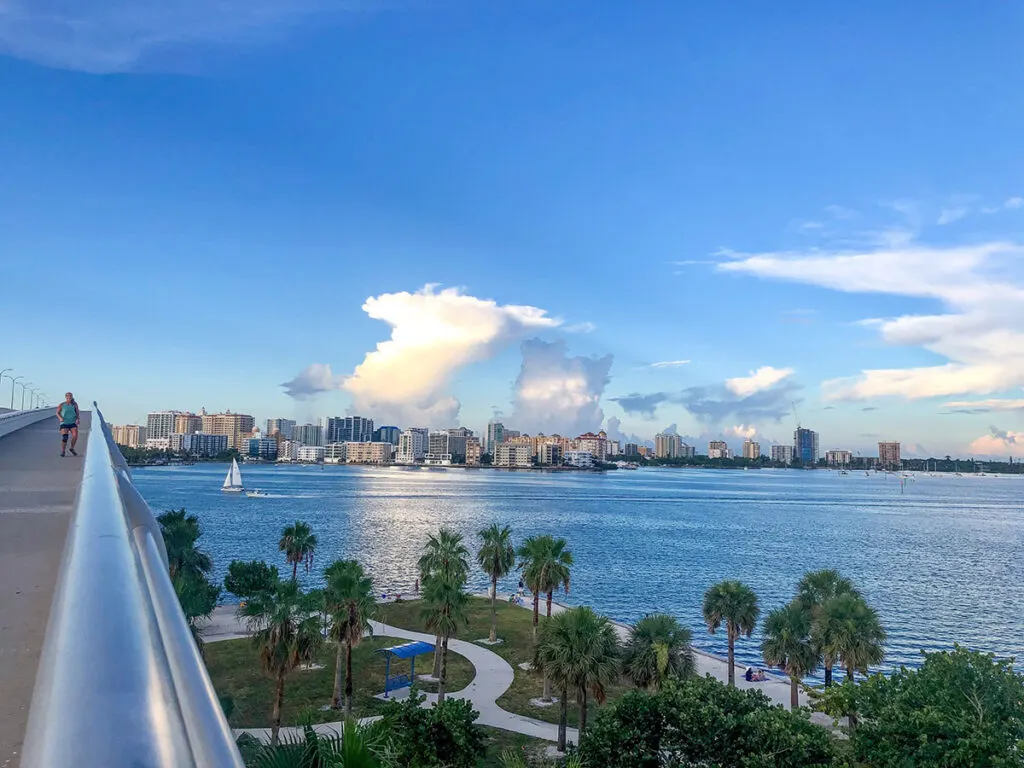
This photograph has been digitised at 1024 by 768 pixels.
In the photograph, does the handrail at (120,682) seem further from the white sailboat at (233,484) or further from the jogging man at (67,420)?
the white sailboat at (233,484)

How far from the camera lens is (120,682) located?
125 cm

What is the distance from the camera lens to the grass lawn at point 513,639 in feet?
103

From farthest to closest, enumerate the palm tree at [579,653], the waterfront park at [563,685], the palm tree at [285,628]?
the palm tree at [579,653] → the palm tree at [285,628] → the waterfront park at [563,685]

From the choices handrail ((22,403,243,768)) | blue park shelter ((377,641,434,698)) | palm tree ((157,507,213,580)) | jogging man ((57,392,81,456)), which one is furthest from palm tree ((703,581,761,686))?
handrail ((22,403,243,768))

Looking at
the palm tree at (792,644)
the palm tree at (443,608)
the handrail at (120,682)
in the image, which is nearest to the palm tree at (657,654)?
the palm tree at (792,644)

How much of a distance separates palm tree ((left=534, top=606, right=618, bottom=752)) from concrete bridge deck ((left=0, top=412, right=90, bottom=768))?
19198 mm

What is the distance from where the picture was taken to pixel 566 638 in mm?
24562

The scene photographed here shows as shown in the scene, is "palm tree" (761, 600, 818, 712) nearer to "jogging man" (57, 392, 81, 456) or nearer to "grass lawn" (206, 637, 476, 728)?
"grass lawn" (206, 637, 476, 728)

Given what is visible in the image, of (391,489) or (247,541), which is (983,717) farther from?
(391,489)

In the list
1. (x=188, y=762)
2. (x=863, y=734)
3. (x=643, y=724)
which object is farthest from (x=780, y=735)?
(x=188, y=762)

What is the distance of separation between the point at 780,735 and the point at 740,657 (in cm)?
2942

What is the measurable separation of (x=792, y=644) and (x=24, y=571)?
33.1 metres

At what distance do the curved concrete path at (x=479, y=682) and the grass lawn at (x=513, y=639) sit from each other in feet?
1.77

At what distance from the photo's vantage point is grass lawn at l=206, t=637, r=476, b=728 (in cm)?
2881
